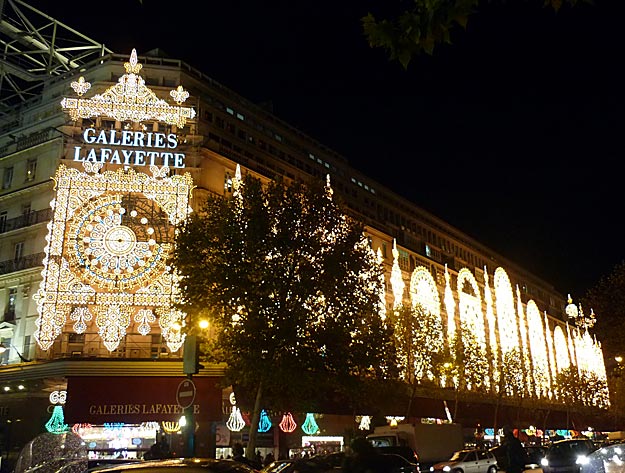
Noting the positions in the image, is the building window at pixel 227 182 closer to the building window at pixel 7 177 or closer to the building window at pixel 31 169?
the building window at pixel 31 169

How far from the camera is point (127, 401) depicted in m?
28.6

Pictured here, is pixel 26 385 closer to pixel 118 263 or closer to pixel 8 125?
pixel 118 263

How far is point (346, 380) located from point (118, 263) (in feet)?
41.2

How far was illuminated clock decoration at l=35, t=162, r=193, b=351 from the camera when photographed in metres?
30.0

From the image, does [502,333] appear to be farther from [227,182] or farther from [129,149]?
[129,149]

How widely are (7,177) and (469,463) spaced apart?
29.7m

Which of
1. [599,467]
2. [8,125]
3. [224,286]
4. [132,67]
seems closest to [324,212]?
[224,286]

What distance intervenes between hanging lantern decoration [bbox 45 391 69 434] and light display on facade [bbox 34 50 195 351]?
10.3 ft

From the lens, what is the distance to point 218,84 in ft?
137

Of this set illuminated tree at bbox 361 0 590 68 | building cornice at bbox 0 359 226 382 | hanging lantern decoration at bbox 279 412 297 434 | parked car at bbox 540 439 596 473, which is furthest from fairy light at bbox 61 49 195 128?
illuminated tree at bbox 361 0 590 68

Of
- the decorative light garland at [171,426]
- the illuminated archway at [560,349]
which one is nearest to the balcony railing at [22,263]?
the decorative light garland at [171,426]

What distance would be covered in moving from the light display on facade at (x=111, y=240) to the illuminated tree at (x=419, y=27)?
79.1 ft

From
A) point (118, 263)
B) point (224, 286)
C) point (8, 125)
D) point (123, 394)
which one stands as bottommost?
point (123, 394)

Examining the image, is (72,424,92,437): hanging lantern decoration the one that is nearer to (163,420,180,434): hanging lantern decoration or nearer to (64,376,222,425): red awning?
(64,376,222,425): red awning
